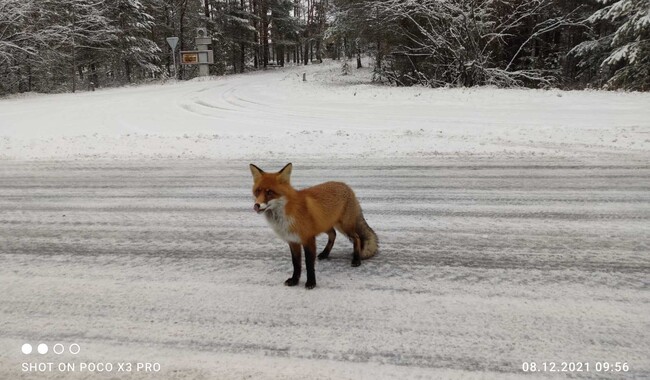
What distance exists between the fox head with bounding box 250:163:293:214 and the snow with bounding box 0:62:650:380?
0.93 m

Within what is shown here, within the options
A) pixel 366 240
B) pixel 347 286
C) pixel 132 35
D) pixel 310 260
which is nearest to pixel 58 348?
pixel 310 260

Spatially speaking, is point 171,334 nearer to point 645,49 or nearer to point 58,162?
point 58,162

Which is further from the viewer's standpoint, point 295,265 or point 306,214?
point 295,265

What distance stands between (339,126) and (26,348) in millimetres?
12337

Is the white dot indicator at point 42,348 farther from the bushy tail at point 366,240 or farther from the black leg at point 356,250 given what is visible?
the bushy tail at point 366,240

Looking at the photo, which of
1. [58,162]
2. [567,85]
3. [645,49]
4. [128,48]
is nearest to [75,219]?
[58,162]

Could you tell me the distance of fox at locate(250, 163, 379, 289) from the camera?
10.9 ft

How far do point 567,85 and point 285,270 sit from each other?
96.9ft

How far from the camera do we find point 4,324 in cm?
335

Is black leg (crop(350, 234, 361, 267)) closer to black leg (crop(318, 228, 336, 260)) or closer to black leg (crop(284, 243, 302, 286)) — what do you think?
black leg (crop(318, 228, 336, 260))

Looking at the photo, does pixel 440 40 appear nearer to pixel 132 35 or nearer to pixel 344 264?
pixel 344 264

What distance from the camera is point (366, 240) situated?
4.29 m

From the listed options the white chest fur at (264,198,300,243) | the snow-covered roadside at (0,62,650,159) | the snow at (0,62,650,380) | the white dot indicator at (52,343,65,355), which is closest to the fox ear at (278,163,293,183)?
the white chest fur at (264,198,300,243)

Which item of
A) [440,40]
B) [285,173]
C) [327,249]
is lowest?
[327,249]
